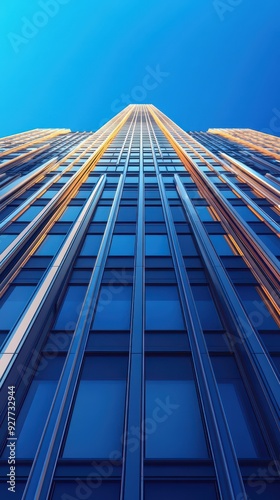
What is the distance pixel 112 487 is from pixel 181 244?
10866 millimetres

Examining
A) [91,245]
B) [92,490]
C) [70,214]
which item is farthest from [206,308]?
[70,214]

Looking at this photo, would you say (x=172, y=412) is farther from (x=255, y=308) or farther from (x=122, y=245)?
(x=122, y=245)

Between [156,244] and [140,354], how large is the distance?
742 centimetres

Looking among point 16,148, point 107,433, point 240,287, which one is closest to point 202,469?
point 107,433

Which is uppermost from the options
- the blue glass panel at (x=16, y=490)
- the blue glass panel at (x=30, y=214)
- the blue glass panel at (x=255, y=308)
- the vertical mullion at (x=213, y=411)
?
the blue glass panel at (x=30, y=214)

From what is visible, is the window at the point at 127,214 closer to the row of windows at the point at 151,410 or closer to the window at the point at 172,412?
the row of windows at the point at 151,410

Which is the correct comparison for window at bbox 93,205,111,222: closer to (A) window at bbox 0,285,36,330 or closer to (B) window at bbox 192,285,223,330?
(A) window at bbox 0,285,36,330

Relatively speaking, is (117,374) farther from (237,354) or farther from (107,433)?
(237,354)

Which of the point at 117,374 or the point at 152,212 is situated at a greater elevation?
the point at 152,212

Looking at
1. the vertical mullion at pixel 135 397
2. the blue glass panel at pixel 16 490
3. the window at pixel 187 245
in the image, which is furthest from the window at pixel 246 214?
the blue glass panel at pixel 16 490

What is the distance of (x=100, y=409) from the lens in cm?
809

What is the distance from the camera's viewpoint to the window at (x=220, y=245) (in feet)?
49.5

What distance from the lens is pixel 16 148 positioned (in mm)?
38188

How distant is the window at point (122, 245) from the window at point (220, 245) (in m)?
3.96
